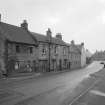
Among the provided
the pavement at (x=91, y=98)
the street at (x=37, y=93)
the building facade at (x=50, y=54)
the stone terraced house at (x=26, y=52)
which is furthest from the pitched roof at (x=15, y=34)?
the pavement at (x=91, y=98)

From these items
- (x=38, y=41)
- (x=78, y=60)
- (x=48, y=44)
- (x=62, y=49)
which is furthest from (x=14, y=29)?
(x=78, y=60)

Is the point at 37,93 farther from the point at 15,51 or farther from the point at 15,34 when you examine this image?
the point at 15,34

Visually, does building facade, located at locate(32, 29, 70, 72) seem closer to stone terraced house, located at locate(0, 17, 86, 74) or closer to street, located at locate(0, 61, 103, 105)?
stone terraced house, located at locate(0, 17, 86, 74)

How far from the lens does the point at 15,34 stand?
2777 centimetres

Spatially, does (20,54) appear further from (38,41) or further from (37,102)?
(37,102)

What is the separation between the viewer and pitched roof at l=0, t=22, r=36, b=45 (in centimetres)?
2547

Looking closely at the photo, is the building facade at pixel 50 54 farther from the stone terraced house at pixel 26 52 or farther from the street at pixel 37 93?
the street at pixel 37 93

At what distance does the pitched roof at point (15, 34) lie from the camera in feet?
83.6

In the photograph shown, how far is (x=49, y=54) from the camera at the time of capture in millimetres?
34750

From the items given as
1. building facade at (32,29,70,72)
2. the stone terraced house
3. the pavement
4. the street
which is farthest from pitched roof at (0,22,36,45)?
the pavement

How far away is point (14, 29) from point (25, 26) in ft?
13.2

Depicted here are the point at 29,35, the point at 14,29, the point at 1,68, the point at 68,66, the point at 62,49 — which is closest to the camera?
the point at 1,68

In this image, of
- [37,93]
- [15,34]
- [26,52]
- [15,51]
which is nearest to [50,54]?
[26,52]

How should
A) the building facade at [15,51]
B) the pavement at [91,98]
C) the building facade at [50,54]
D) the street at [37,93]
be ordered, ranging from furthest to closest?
1. the building facade at [50,54]
2. the building facade at [15,51]
3. the pavement at [91,98]
4. the street at [37,93]
